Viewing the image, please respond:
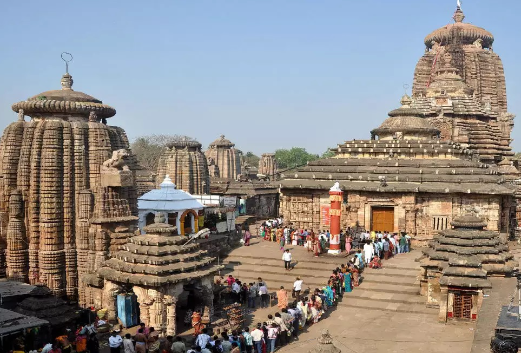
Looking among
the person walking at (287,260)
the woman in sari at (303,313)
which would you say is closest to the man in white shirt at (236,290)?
the woman in sari at (303,313)

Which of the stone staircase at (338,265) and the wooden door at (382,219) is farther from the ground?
the wooden door at (382,219)

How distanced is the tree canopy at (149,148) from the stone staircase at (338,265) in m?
50.6

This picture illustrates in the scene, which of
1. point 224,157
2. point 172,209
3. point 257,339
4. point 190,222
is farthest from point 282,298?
point 224,157

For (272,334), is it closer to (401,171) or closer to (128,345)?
(128,345)

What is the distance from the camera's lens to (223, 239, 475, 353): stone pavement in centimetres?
1557

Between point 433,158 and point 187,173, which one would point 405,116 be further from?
point 187,173

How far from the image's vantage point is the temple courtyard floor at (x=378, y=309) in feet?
49.9

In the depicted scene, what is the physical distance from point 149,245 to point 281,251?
1011 centimetres

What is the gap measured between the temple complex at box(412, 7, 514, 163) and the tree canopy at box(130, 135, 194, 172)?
36.4m

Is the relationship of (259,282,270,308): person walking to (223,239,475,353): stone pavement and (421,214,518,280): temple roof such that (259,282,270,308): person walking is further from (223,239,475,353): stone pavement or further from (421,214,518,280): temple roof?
(421,214,518,280): temple roof

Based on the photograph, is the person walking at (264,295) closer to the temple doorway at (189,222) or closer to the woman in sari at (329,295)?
the woman in sari at (329,295)

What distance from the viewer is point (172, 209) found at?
2539 cm

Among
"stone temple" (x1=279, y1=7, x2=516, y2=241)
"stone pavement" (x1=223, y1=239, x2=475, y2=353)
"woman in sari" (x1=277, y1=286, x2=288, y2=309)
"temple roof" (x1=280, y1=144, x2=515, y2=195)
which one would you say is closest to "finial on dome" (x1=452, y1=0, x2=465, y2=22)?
"stone temple" (x1=279, y1=7, x2=516, y2=241)

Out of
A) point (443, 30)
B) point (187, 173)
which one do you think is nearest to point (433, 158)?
point (187, 173)
